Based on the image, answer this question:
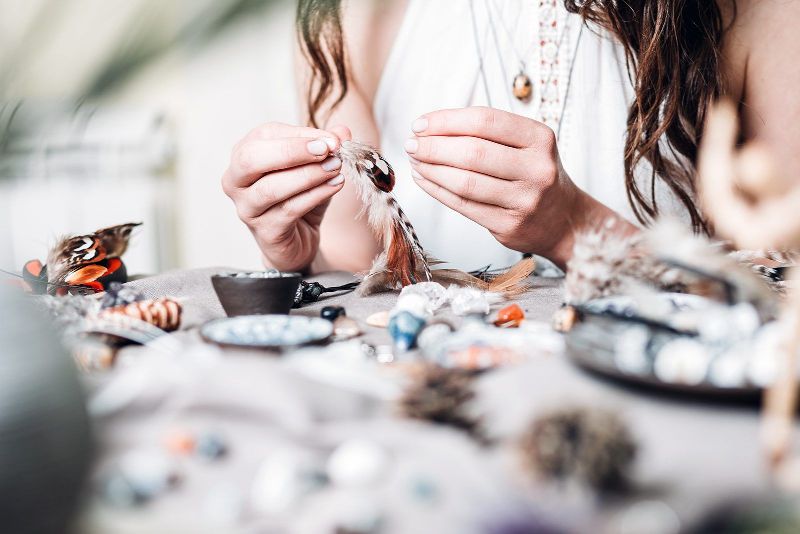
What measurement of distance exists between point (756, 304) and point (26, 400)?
1.25 feet

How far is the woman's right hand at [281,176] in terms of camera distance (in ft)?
2.34

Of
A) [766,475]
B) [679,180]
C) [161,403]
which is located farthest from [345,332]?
[679,180]

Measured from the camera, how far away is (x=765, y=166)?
314mm

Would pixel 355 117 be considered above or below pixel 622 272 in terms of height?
above

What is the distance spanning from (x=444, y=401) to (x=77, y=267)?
49cm

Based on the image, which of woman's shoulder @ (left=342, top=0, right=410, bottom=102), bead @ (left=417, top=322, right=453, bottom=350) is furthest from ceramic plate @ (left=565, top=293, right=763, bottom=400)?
woman's shoulder @ (left=342, top=0, right=410, bottom=102)

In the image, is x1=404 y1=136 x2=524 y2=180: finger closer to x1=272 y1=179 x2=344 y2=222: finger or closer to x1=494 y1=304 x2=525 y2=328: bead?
x1=272 y1=179 x2=344 y2=222: finger

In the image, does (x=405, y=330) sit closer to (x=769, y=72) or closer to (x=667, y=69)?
(x=667, y=69)

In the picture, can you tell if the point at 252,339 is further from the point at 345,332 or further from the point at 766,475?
the point at 766,475

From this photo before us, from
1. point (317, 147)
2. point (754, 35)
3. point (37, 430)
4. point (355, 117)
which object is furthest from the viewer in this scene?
point (355, 117)

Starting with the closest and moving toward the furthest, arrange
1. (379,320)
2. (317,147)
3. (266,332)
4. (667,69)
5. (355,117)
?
(266,332), (379,320), (317,147), (667,69), (355,117)

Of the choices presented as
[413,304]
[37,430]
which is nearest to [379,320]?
[413,304]

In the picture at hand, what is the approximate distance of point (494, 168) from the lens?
2.41 ft

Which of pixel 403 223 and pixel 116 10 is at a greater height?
pixel 116 10
